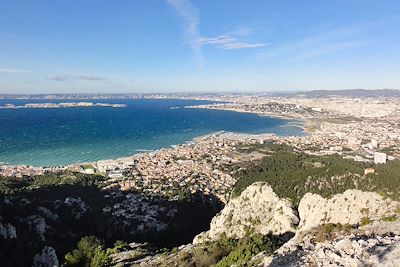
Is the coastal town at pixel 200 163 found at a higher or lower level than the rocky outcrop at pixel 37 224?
lower

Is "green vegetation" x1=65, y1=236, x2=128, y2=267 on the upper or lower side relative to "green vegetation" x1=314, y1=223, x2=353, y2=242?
lower

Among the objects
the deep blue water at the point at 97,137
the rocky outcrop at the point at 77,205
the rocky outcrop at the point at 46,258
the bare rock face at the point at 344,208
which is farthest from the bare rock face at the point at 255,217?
the deep blue water at the point at 97,137

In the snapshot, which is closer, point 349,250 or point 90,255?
point 349,250

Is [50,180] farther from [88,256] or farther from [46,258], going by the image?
[88,256]

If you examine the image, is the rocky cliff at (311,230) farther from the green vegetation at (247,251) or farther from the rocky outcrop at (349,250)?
the green vegetation at (247,251)

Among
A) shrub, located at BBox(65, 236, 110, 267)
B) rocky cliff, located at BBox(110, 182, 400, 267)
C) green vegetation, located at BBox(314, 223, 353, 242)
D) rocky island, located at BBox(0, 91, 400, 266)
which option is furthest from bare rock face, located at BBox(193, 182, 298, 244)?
green vegetation, located at BBox(314, 223, 353, 242)

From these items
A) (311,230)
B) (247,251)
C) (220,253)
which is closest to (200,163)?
(220,253)

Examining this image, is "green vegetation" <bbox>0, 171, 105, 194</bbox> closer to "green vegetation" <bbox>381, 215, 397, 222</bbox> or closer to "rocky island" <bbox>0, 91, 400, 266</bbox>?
"rocky island" <bbox>0, 91, 400, 266</bbox>
